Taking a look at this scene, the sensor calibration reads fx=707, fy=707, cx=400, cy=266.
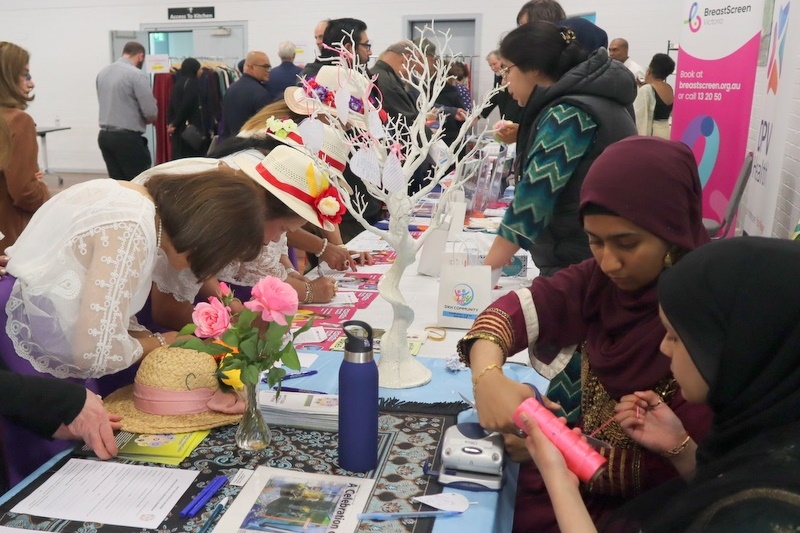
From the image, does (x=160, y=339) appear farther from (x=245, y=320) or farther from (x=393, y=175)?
(x=393, y=175)

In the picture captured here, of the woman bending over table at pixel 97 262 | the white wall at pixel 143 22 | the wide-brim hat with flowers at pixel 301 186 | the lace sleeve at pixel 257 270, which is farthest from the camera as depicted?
the white wall at pixel 143 22

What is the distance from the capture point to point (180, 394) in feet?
4.54

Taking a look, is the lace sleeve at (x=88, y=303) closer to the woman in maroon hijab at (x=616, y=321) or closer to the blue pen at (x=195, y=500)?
the blue pen at (x=195, y=500)

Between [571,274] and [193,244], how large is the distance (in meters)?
0.83

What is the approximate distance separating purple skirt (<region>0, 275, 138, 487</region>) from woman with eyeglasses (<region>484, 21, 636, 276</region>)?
4.32 feet

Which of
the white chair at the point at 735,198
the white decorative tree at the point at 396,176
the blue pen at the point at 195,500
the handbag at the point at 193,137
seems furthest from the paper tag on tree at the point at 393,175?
the handbag at the point at 193,137

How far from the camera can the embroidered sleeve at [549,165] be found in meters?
2.12

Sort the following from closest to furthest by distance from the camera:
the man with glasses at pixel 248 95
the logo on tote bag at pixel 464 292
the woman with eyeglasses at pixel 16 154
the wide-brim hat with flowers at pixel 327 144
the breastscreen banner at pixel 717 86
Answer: the wide-brim hat with flowers at pixel 327 144 → the logo on tote bag at pixel 464 292 → the woman with eyeglasses at pixel 16 154 → the breastscreen banner at pixel 717 86 → the man with glasses at pixel 248 95

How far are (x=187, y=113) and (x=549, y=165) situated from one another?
6217 millimetres

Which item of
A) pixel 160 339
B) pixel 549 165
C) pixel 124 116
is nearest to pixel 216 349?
pixel 160 339

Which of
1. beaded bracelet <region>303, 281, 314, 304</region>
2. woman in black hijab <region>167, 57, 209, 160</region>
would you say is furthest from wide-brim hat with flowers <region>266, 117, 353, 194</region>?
woman in black hijab <region>167, 57, 209, 160</region>

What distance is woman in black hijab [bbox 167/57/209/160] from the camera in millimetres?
7441

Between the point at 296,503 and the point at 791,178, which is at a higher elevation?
the point at 791,178

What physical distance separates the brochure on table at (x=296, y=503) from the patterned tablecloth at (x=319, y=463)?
0.08 feet
